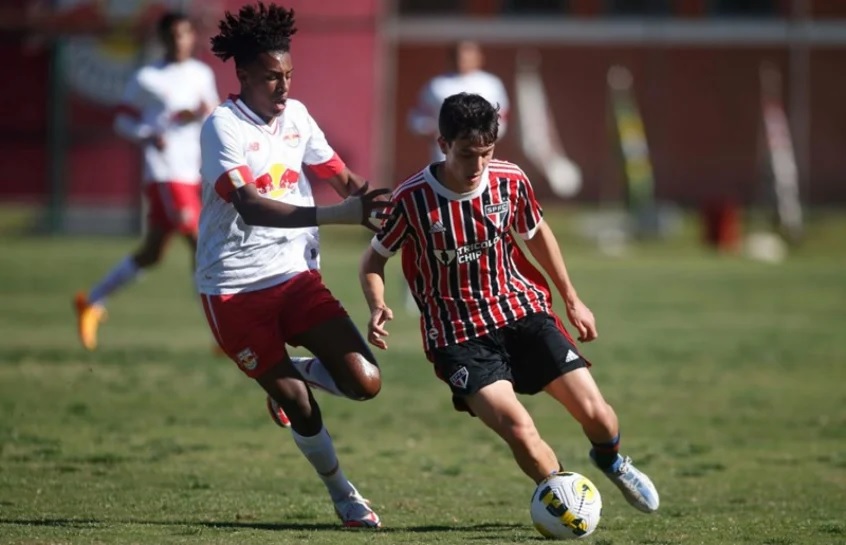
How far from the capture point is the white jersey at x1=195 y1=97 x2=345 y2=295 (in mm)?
6910

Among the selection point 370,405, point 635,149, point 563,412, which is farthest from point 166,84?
point 635,149

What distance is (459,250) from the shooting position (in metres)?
6.75

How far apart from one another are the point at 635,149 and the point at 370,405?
1610cm

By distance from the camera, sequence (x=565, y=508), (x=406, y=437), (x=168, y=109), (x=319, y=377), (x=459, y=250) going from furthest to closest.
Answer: (x=168, y=109) → (x=406, y=437) → (x=319, y=377) → (x=459, y=250) → (x=565, y=508)

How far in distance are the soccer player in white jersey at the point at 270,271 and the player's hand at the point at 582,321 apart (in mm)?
905

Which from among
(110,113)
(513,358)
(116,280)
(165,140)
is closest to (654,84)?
(110,113)

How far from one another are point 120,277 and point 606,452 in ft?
22.3

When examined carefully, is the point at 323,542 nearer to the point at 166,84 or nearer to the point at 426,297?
the point at 426,297

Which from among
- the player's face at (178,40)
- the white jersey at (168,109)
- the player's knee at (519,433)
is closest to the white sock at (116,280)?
the white jersey at (168,109)

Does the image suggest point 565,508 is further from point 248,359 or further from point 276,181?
point 276,181

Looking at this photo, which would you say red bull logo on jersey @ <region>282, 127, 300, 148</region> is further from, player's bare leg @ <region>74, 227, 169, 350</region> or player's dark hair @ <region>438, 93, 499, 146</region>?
player's bare leg @ <region>74, 227, 169, 350</region>

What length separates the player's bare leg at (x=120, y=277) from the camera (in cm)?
1279

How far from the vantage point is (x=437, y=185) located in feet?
22.2

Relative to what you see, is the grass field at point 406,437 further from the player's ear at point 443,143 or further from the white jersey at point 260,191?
the player's ear at point 443,143
